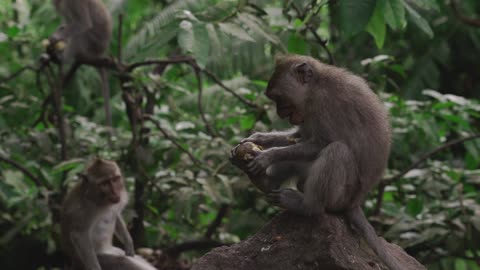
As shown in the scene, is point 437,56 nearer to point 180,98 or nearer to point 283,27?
point 180,98

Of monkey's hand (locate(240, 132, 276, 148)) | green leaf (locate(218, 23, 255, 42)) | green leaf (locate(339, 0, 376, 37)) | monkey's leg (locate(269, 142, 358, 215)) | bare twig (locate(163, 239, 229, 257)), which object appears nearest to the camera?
green leaf (locate(339, 0, 376, 37))

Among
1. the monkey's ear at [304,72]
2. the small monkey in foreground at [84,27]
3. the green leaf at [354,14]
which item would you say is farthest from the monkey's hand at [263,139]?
the small monkey in foreground at [84,27]

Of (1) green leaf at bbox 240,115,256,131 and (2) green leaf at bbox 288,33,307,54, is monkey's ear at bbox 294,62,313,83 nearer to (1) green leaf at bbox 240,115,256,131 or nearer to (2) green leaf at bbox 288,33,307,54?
(2) green leaf at bbox 288,33,307,54

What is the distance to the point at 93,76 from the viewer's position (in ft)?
32.0

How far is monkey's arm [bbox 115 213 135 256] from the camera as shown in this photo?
21.1 feet

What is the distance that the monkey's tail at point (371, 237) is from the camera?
13.4ft

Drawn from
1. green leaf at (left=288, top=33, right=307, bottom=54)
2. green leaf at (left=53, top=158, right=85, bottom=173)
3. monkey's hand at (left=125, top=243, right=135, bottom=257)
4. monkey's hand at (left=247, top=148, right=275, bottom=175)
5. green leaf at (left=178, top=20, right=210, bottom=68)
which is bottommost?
monkey's hand at (left=125, top=243, right=135, bottom=257)

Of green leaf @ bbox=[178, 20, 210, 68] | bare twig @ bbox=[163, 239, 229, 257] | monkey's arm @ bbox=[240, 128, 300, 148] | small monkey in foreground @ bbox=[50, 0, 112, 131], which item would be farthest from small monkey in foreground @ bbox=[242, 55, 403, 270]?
small monkey in foreground @ bbox=[50, 0, 112, 131]

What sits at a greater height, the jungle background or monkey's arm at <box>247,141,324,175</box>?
monkey's arm at <box>247,141,324,175</box>

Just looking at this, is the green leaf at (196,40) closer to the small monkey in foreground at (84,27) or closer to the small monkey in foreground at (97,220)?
the small monkey in foreground at (97,220)

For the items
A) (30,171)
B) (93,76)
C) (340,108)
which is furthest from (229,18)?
(93,76)

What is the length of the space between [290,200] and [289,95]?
2.19 ft

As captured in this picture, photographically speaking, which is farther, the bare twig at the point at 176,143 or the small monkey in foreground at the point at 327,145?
the bare twig at the point at 176,143

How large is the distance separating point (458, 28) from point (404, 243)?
276 inches
